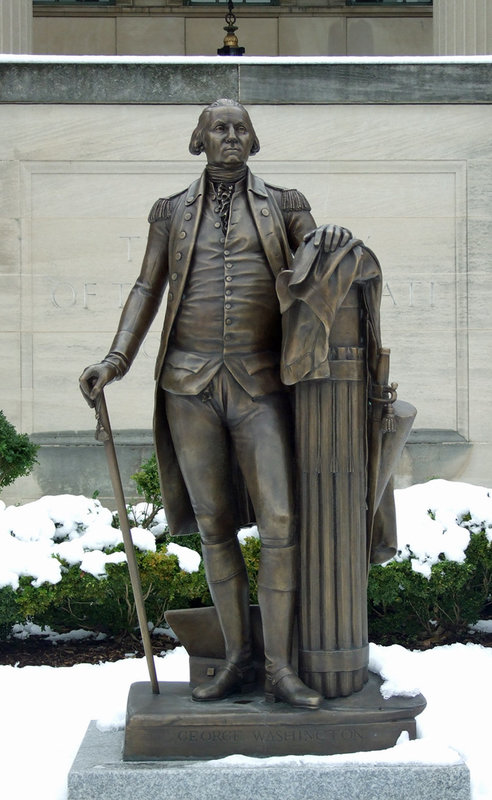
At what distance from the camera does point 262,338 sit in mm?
5059

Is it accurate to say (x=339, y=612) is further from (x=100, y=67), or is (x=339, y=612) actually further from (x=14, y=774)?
(x=100, y=67)

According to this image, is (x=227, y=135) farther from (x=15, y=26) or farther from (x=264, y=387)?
(x=15, y=26)

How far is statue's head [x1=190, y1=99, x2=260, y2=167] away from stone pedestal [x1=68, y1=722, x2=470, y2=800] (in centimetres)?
264

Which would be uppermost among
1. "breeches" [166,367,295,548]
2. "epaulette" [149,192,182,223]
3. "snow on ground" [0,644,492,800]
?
"epaulette" [149,192,182,223]

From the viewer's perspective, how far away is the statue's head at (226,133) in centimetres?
500

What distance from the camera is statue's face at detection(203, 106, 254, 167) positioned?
5004 millimetres

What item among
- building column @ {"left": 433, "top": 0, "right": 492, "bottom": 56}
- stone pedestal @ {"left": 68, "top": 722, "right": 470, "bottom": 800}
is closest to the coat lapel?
stone pedestal @ {"left": 68, "top": 722, "right": 470, "bottom": 800}

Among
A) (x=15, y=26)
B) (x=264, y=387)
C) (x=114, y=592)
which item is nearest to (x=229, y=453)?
(x=264, y=387)

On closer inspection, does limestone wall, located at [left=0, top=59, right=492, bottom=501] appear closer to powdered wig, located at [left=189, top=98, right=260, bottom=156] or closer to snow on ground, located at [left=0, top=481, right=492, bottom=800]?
snow on ground, located at [left=0, top=481, right=492, bottom=800]

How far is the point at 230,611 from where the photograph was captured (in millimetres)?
5129

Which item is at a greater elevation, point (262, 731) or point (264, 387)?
point (264, 387)

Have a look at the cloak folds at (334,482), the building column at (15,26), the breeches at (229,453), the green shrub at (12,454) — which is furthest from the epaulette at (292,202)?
the building column at (15,26)

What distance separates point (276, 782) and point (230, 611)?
801 mm

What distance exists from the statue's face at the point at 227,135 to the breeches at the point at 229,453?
951 mm
